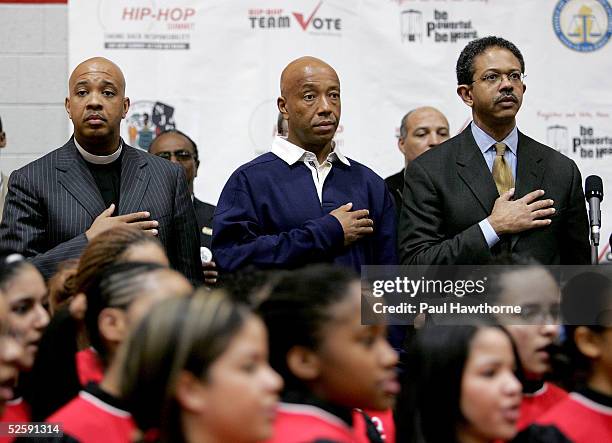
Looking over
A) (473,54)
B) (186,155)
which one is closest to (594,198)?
(473,54)

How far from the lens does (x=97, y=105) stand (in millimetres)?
3713

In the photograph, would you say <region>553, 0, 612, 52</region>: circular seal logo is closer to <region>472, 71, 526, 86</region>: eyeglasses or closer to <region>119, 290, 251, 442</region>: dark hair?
<region>472, 71, 526, 86</region>: eyeglasses

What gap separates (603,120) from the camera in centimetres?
544

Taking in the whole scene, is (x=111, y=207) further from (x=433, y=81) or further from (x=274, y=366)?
(x=433, y=81)

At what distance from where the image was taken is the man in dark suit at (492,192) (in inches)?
134

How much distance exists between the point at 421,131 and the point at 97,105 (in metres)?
1.96

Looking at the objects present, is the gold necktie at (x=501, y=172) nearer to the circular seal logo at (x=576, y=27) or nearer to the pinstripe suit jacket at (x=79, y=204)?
the pinstripe suit jacket at (x=79, y=204)

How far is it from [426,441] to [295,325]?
444 mm

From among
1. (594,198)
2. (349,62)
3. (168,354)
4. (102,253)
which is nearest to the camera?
(168,354)

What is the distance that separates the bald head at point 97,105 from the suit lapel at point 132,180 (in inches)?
3.0

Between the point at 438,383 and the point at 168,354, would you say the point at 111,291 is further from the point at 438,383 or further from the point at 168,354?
the point at 438,383

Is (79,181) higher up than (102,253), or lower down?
higher up

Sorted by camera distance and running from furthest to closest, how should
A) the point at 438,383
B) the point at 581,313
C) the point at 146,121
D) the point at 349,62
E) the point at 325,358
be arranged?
the point at 349,62 < the point at 146,121 < the point at 581,313 < the point at 438,383 < the point at 325,358

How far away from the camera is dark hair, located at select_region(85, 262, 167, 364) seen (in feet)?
7.99
